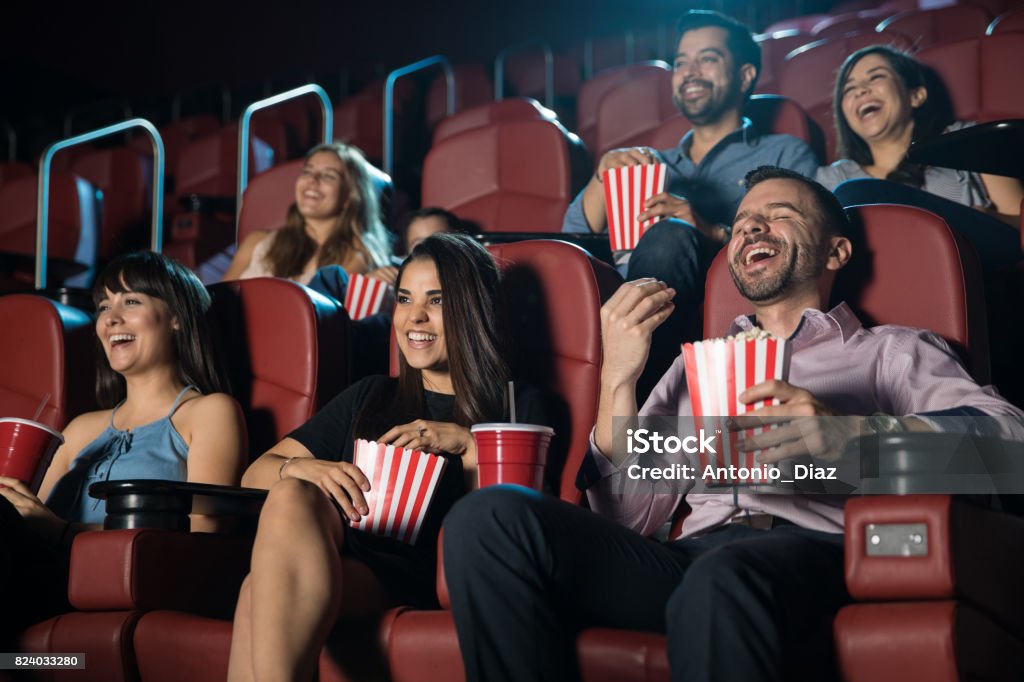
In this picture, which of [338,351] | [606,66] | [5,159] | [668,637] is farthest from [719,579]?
[5,159]

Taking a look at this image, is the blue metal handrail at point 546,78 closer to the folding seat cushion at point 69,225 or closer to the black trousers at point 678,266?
the folding seat cushion at point 69,225

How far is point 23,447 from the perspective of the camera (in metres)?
1.44

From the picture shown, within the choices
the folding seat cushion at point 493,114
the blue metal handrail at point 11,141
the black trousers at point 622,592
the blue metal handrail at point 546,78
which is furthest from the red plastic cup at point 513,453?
the blue metal handrail at point 11,141

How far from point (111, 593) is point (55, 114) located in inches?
206

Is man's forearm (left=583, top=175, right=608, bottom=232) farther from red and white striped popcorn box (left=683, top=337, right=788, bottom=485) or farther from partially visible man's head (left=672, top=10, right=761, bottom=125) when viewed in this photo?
red and white striped popcorn box (left=683, top=337, right=788, bottom=485)

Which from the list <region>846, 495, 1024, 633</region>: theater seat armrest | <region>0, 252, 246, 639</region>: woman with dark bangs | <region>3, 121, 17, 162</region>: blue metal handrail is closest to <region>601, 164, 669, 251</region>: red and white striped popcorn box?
<region>0, 252, 246, 639</region>: woman with dark bangs

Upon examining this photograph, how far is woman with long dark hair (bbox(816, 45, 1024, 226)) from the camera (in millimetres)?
2059

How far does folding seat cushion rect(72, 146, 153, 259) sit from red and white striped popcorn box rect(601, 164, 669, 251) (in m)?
2.63

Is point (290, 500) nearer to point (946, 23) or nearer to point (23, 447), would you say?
point (23, 447)

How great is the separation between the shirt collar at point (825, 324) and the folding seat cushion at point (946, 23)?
236cm

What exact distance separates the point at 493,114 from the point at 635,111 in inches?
20.3

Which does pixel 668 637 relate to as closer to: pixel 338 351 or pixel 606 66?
pixel 338 351

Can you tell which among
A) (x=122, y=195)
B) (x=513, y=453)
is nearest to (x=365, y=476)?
(x=513, y=453)

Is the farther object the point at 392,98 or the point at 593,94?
the point at 392,98
